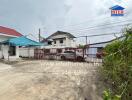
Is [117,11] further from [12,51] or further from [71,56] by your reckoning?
[12,51]

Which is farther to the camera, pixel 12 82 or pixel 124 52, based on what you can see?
pixel 12 82

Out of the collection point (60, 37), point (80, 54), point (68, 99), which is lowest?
point (68, 99)

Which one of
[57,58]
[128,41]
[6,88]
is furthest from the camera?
[57,58]

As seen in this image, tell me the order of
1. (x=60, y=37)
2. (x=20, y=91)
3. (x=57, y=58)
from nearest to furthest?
(x=20, y=91) → (x=57, y=58) → (x=60, y=37)

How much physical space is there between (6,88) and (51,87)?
1.95 meters

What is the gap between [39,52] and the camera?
70.8 feet

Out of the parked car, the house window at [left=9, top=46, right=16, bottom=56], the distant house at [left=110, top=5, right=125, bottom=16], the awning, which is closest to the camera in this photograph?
the distant house at [left=110, top=5, right=125, bottom=16]

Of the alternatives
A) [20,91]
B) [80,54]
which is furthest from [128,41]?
[80,54]

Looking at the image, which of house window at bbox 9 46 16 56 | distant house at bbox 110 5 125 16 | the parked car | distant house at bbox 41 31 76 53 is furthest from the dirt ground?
distant house at bbox 41 31 76 53

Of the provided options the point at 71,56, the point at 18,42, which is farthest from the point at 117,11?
the point at 18,42

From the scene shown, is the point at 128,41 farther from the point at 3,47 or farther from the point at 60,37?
the point at 60,37

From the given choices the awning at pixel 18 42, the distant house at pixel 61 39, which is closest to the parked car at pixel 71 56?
the awning at pixel 18 42

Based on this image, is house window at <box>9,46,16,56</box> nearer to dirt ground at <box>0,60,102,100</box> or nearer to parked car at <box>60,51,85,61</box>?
parked car at <box>60,51,85,61</box>

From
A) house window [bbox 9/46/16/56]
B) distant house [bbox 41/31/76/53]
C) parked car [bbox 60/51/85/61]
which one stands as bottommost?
parked car [bbox 60/51/85/61]
